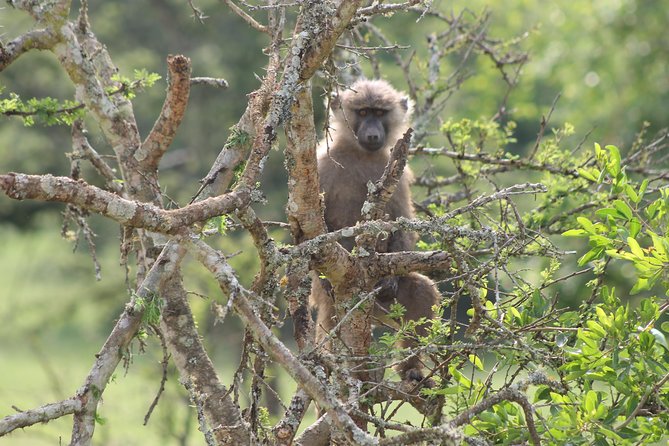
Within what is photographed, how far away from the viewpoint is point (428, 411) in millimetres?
4258

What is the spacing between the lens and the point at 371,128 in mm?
7035

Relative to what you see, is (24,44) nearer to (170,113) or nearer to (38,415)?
(170,113)

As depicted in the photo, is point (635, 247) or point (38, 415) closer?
point (38, 415)

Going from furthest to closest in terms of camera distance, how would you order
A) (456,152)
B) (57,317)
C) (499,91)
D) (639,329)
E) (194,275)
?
(57,317), (499,91), (194,275), (456,152), (639,329)

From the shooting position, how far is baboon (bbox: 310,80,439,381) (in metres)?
6.31

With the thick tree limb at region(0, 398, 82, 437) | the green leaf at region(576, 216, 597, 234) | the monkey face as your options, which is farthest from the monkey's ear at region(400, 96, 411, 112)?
the thick tree limb at region(0, 398, 82, 437)

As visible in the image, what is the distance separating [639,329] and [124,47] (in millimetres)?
20024

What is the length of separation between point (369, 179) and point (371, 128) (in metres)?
0.89

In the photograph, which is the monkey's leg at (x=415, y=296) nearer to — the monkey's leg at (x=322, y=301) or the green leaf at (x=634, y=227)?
the monkey's leg at (x=322, y=301)

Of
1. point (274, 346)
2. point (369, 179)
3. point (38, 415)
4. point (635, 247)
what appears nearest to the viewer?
point (274, 346)

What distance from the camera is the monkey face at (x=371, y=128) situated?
275 inches

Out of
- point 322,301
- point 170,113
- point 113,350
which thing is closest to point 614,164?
point 170,113

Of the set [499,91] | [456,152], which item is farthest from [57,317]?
[456,152]

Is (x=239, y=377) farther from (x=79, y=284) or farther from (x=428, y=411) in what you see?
(x=79, y=284)
